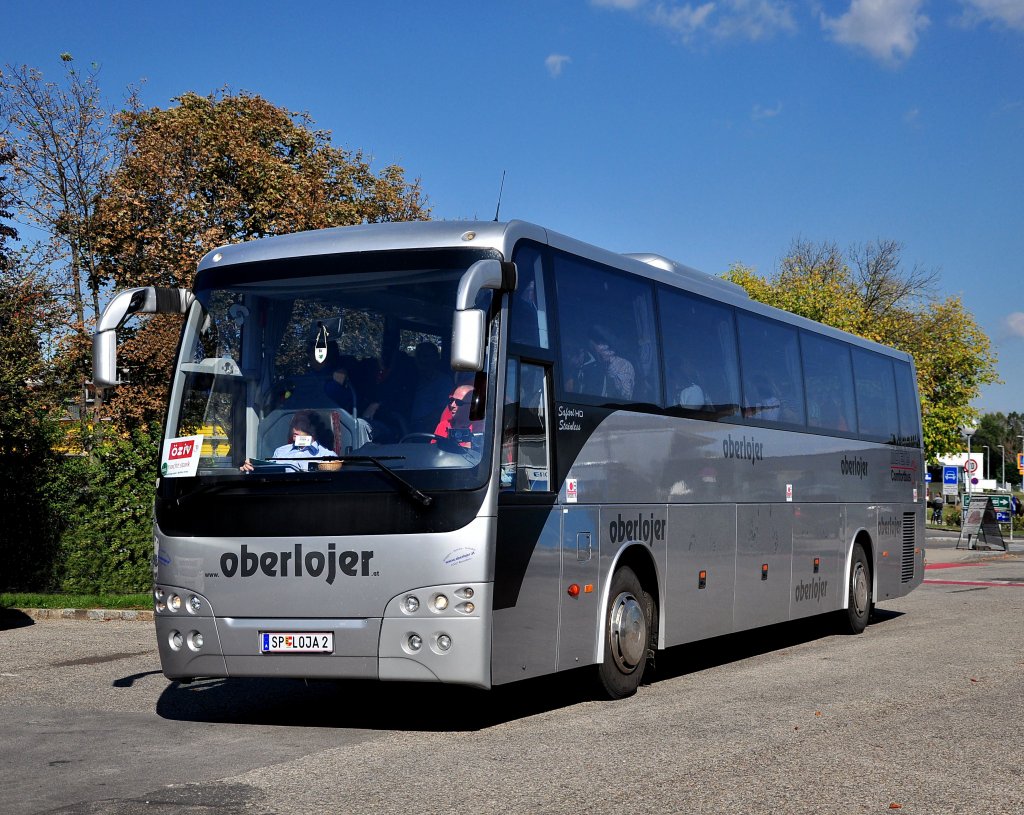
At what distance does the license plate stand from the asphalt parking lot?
1.89 feet

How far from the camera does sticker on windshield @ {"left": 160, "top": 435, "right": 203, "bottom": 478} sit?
9484 millimetres

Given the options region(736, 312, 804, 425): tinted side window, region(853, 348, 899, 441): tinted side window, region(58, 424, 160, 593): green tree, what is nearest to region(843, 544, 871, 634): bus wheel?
region(853, 348, 899, 441): tinted side window

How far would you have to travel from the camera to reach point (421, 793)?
6.96 meters

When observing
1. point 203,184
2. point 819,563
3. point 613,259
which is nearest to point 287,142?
point 203,184

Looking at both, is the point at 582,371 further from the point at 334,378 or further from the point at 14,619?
the point at 14,619

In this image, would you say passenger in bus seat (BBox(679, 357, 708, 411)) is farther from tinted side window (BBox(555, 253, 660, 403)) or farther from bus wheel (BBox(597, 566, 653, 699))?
bus wheel (BBox(597, 566, 653, 699))

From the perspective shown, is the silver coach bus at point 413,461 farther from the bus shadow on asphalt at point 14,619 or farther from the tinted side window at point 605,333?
the bus shadow on asphalt at point 14,619

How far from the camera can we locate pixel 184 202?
1326 inches

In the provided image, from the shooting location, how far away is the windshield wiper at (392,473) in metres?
8.80

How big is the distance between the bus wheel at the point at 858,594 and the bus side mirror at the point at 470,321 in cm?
978

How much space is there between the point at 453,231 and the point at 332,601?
105 inches

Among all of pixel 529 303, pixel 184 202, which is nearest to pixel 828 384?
pixel 529 303

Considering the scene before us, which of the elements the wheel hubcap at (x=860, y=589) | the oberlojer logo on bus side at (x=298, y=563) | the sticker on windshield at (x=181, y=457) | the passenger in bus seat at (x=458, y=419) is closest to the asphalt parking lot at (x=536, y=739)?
the oberlojer logo on bus side at (x=298, y=563)

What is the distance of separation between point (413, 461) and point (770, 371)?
21.5 feet
